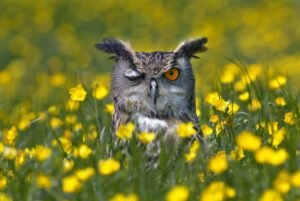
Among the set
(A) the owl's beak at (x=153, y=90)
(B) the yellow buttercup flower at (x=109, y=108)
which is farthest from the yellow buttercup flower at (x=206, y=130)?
(B) the yellow buttercup flower at (x=109, y=108)

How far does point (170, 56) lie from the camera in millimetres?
4176

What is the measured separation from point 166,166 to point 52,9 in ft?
35.2

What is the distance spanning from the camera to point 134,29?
1285cm

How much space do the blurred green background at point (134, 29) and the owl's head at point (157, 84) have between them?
175 inches

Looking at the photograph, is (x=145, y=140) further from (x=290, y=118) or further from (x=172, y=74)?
(x=290, y=118)

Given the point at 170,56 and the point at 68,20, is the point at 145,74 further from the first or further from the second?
the point at 68,20

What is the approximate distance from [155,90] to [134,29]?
897 centimetres

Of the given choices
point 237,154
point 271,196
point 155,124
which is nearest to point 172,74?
point 155,124

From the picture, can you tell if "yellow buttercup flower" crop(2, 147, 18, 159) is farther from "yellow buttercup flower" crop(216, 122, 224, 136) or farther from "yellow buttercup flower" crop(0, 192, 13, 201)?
"yellow buttercup flower" crop(216, 122, 224, 136)

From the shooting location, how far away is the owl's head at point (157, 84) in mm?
4113

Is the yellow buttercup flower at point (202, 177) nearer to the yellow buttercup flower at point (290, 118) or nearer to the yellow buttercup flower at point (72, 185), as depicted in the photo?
the yellow buttercup flower at point (72, 185)

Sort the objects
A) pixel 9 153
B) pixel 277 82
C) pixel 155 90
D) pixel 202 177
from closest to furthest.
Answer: pixel 202 177
pixel 9 153
pixel 155 90
pixel 277 82

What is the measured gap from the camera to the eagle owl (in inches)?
161

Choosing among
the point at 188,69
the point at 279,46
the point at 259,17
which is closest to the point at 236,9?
the point at 259,17
